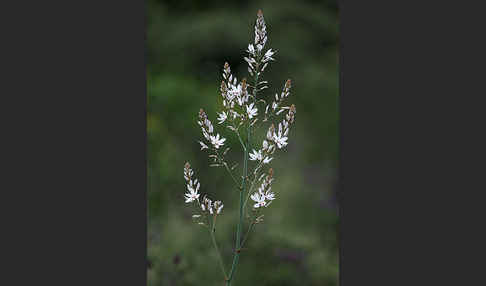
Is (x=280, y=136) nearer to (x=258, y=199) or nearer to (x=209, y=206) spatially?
(x=258, y=199)

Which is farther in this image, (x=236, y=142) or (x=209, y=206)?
(x=236, y=142)

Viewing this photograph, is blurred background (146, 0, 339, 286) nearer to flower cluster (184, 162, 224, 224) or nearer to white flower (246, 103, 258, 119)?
flower cluster (184, 162, 224, 224)

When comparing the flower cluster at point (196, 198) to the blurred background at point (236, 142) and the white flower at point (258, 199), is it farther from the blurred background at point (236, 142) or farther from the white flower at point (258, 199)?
the blurred background at point (236, 142)

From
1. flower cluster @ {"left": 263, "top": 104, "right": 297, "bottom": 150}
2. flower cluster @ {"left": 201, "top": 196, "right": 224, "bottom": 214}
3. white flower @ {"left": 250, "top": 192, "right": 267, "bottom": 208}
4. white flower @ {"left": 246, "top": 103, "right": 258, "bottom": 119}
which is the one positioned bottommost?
flower cluster @ {"left": 201, "top": 196, "right": 224, "bottom": 214}

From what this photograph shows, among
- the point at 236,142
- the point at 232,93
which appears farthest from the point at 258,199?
the point at 236,142

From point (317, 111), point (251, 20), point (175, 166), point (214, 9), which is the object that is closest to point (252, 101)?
point (175, 166)

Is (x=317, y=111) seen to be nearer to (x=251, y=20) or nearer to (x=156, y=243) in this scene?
(x=251, y=20)

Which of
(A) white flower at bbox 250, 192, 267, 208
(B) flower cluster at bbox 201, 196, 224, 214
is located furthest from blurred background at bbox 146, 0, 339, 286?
(A) white flower at bbox 250, 192, 267, 208

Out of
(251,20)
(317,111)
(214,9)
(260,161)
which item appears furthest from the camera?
(214,9)
